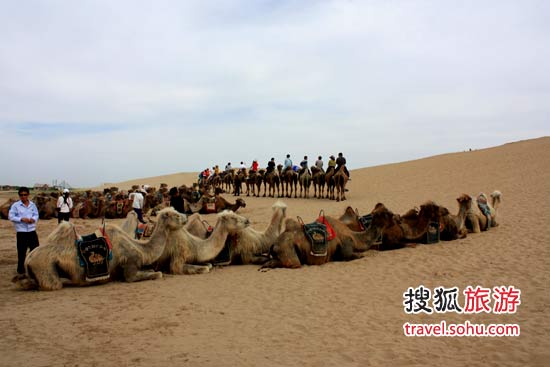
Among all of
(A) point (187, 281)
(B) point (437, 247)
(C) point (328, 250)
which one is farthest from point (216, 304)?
(B) point (437, 247)

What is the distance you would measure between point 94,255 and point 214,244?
231cm

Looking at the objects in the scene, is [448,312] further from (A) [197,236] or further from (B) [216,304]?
(A) [197,236]

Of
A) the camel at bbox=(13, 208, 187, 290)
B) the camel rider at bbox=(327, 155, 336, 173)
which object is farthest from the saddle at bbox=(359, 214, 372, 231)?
the camel rider at bbox=(327, 155, 336, 173)

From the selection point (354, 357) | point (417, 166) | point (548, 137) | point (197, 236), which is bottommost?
point (354, 357)

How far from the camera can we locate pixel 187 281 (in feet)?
24.2

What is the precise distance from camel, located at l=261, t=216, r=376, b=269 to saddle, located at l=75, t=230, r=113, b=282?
2.86 meters

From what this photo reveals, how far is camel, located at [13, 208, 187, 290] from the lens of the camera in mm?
6693

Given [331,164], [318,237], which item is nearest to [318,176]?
[331,164]

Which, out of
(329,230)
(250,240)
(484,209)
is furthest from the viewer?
(484,209)

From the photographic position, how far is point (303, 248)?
826 cm

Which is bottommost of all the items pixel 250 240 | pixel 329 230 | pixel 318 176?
pixel 250 240

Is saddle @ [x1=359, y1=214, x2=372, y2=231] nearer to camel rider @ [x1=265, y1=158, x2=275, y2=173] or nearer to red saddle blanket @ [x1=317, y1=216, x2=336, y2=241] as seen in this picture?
red saddle blanket @ [x1=317, y1=216, x2=336, y2=241]

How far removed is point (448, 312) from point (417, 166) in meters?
30.9

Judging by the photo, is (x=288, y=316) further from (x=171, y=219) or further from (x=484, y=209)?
(x=484, y=209)
